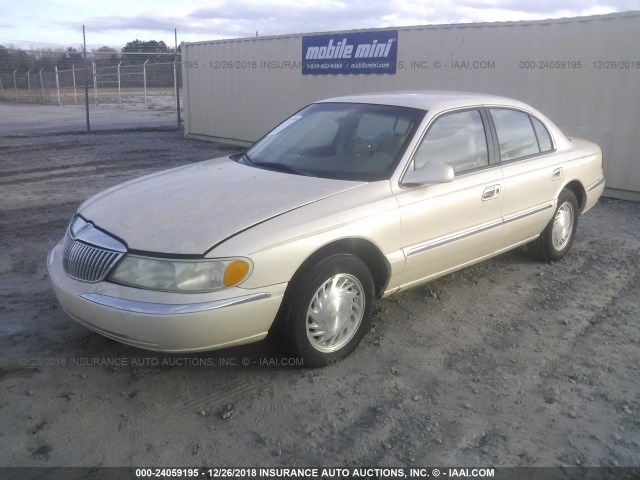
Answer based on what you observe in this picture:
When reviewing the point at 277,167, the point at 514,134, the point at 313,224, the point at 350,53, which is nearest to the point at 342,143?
the point at 277,167

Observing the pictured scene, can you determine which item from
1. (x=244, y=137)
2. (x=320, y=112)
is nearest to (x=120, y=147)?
(x=244, y=137)

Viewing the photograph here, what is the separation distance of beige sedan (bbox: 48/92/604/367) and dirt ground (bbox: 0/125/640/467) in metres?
0.34

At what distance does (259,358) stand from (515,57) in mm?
7756

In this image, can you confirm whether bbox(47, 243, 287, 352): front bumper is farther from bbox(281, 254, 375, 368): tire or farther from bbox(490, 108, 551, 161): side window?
bbox(490, 108, 551, 161): side window

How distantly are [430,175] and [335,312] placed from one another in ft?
3.64

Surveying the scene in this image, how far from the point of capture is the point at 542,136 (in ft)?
17.8

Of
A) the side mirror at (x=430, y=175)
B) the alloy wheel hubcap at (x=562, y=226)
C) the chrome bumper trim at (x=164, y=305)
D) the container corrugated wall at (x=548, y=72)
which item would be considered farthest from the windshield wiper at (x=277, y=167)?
the container corrugated wall at (x=548, y=72)

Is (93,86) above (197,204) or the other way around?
the other way around

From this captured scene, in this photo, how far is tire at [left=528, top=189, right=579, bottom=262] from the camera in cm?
554

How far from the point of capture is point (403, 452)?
9.38 ft

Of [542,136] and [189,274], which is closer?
[189,274]

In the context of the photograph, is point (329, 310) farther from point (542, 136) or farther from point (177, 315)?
point (542, 136)

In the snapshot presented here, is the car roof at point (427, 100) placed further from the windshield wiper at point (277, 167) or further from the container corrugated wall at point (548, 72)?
the container corrugated wall at point (548, 72)

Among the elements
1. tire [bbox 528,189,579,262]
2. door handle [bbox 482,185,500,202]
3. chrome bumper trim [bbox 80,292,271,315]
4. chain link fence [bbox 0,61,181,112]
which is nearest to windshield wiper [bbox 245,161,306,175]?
chrome bumper trim [bbox 80,292,271,315]
